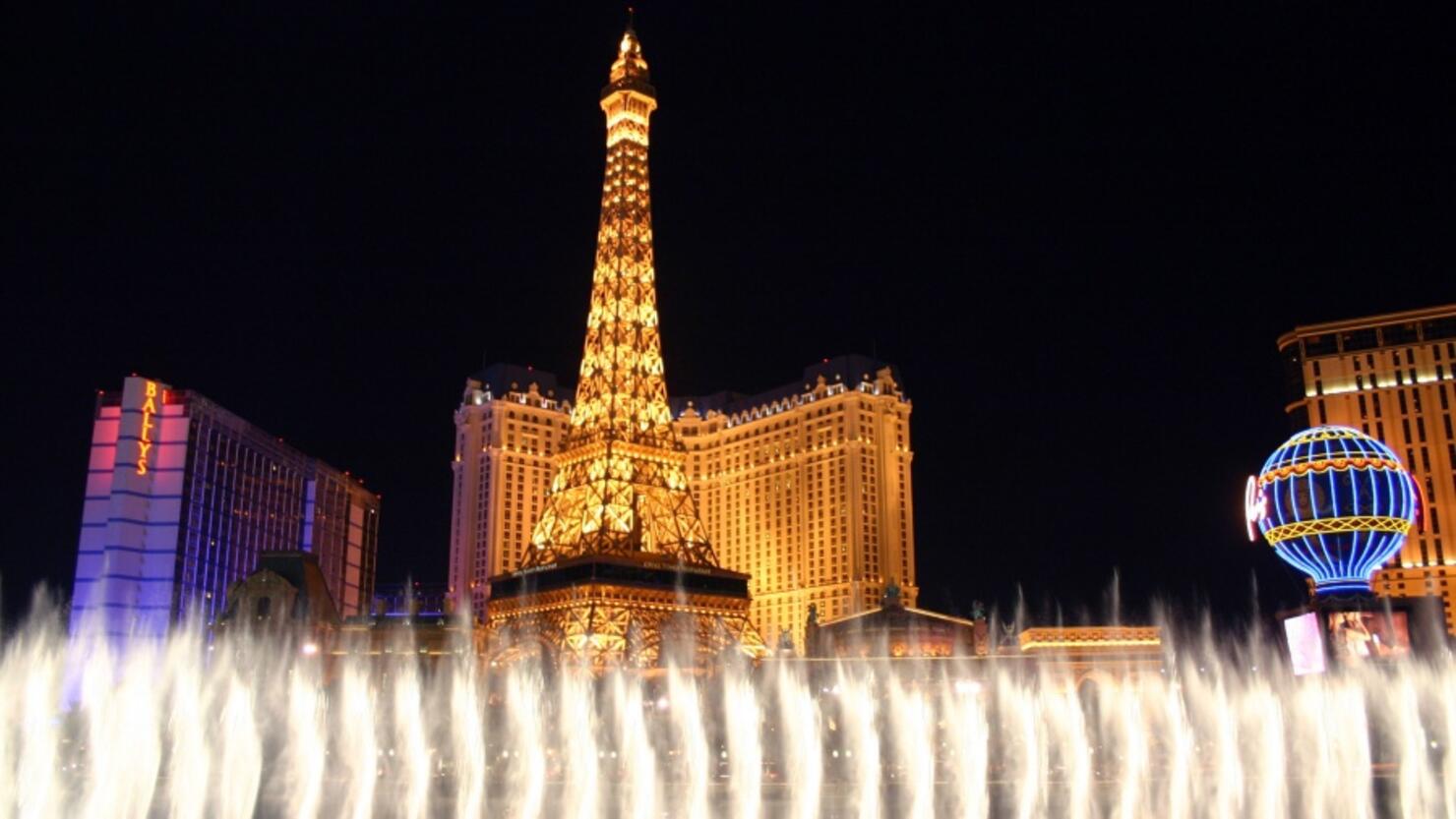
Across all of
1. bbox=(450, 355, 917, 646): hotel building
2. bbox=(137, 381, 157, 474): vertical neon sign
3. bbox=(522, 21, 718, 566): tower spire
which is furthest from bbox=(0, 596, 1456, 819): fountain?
bbox=(450, 355, 917, 646): hotel building

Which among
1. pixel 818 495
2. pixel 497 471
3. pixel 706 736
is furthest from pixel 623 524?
pixel 497 471

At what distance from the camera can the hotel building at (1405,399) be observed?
275 ft

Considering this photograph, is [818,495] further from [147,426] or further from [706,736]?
[147,426]

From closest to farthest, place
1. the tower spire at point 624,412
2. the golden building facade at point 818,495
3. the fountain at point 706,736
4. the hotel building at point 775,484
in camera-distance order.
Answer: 1. the fountain at point 706,736
2. the tower spire at point 624,412
3. the golden building facade at point 818,495
4. the hotel building at point 775,484

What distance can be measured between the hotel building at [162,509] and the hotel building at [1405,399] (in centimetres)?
7824

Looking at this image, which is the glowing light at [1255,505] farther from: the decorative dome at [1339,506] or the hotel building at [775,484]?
the hotel building at [775,484]

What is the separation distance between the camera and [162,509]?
80438 millimetres

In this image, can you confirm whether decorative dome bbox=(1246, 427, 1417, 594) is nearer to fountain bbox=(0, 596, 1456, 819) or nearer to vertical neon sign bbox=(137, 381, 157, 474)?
fountain bbox=(0, 596, 1456, 819)

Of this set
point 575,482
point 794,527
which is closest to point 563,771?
point 575,482

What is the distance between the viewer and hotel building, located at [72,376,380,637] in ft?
254

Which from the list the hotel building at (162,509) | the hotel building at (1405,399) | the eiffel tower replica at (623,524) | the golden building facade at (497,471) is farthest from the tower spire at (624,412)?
the hotel building at (1405,399)

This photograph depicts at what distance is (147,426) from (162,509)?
5.51 meters

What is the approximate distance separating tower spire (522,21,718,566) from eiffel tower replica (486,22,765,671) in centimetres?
9

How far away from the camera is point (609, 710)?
6619 centimetres
